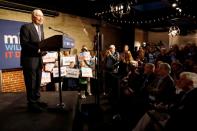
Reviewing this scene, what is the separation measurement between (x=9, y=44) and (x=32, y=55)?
11.0ft

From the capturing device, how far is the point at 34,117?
332cm

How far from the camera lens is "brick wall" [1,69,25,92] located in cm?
Answer: 669

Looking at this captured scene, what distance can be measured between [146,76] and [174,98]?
124 centimetres

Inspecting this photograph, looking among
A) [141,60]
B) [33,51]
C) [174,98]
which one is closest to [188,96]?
[174,98]

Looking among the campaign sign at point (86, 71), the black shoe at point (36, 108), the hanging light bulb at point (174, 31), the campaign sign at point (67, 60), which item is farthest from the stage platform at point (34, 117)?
the hanging light bulb at point (174, 31)

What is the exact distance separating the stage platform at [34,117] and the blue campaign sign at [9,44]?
224cm

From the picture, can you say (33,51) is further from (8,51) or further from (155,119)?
(8,51)

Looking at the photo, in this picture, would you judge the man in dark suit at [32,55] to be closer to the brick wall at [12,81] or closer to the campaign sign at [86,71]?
the brick wall at [12,81]

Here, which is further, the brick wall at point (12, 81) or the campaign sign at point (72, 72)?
the campaign sign at point (72, 72)

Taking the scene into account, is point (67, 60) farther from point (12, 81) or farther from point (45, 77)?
point (12, 81)

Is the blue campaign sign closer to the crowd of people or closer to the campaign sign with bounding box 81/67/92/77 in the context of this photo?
the campaign sign with bounding box 81/67/92/77

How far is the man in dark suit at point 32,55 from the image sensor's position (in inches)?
135

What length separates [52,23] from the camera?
8625 mm

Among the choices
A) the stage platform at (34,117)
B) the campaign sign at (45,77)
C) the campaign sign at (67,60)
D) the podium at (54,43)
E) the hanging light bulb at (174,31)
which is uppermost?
the hanging light bulb at (174,31)
